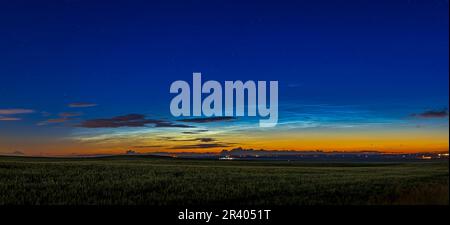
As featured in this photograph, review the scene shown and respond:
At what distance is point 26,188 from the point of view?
101ft
